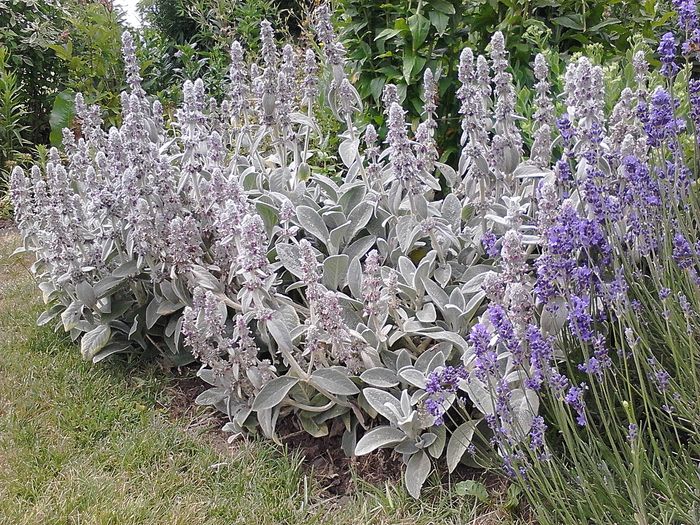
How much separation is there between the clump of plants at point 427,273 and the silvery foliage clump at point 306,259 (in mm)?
10

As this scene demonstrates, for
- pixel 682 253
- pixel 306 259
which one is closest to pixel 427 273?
pixel 306 259

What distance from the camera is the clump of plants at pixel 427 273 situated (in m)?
1.74

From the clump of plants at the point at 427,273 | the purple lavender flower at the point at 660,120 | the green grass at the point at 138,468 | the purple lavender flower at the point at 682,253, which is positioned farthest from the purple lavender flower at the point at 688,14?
the green grass at the point at 138,468

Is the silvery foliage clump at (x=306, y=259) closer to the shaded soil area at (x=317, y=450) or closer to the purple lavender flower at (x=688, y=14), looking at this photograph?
the shaded soil area at (x=317, y=450)

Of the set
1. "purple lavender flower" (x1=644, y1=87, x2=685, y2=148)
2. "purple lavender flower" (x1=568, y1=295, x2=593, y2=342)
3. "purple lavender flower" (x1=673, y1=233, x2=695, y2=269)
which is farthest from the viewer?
"purple lavender flower" (x1=644, y1=87, x2=685, y2=148)

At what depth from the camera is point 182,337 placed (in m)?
2.83

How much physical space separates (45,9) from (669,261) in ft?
21.7

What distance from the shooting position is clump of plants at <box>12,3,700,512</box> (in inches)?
68.7

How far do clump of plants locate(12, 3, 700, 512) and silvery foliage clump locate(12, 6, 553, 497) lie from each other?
0.03 feet

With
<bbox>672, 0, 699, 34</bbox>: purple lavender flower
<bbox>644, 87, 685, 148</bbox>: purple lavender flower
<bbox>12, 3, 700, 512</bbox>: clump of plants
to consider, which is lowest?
<bbox>12, 3, 700, 512</bbox>: clump of plants

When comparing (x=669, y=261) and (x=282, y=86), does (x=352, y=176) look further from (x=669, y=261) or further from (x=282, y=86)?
(x=669, y=261)

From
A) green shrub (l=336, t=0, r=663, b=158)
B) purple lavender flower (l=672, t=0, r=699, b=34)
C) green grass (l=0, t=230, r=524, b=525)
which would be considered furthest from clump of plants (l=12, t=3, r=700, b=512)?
green shrub (l=336, t=0, r=663, b=158)

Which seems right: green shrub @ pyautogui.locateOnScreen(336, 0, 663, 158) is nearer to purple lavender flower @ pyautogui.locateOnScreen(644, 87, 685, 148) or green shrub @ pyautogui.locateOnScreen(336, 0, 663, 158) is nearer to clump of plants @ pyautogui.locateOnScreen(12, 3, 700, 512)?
clump of plants @ pyautogui.locateOnScreen(12, 3, 700, 512)

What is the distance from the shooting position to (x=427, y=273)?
2434mm
